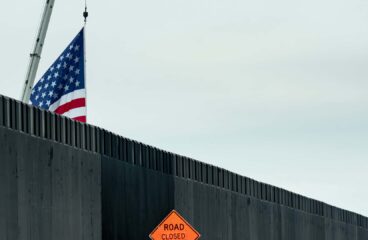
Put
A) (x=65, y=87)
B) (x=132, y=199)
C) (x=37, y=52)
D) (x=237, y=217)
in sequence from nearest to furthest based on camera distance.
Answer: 1. (x=132, y=199)
2. (x=237, y=217)
3. (x=65, y=87)
4. (x=37, y=52)

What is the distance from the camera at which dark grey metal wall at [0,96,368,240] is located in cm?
2202

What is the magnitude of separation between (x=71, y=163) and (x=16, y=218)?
2.62 meters

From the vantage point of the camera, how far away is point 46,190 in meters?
21.3

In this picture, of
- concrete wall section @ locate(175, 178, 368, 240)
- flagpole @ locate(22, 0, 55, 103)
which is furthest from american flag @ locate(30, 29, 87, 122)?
concrete wall section @ locate(175, 178, 368, 240)

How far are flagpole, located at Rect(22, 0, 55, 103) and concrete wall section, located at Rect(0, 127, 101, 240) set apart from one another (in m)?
8.21

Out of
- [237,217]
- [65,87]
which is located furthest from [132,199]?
[65,87]

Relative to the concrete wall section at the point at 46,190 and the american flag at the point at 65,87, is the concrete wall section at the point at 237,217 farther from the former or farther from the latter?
the concrete wall section at the point at 46,190

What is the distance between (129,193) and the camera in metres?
25.2

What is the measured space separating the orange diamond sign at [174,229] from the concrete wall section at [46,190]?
2.55 metres

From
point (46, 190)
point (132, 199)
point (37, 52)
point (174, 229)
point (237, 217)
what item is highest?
point (37, 52)

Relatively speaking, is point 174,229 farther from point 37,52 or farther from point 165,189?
point 37,52

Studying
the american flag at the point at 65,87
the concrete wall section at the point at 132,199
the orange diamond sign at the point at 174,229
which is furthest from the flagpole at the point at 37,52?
the orange diamond sign at the point at 174,229

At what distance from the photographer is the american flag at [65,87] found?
1259 inches

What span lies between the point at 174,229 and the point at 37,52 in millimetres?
8699
